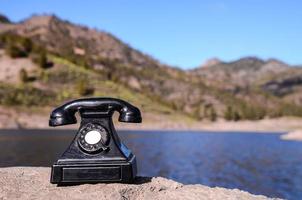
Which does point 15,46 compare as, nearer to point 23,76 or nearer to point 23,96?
point 23,76

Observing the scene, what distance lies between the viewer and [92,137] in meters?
8.14

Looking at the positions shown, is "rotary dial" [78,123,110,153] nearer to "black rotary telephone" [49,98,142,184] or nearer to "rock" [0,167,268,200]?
"black rotary telephone" [49,98,142,184]

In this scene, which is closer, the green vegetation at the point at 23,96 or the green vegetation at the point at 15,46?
the green vegetation at the point at 23,96

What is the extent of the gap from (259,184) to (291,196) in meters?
4.63

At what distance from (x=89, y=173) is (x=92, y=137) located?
58 cm

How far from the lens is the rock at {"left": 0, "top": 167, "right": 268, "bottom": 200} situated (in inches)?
291

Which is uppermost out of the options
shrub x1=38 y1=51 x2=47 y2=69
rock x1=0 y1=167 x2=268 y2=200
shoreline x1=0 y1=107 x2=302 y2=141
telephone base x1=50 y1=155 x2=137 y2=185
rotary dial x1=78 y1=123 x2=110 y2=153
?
shrub x1=38 y1=51 x2=47 y2=69

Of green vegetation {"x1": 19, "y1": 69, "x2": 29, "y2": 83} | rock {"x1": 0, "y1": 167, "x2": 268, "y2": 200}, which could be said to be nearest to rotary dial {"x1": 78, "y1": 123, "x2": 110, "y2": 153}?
rock {"x1": 0, "y1": 167, "x2": 268, "y2": 200}

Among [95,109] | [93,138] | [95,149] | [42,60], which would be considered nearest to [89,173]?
[95,149]

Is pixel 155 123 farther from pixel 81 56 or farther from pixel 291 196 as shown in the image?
pixel 291 196

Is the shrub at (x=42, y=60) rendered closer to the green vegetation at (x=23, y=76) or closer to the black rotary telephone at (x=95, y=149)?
the green vegetation at (x=23, y=76)

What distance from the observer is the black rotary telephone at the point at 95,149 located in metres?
7.89

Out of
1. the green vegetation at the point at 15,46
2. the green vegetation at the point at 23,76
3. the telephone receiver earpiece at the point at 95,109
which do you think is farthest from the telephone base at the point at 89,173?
the green vegetation at the point at 15,46

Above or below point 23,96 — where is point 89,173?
below
